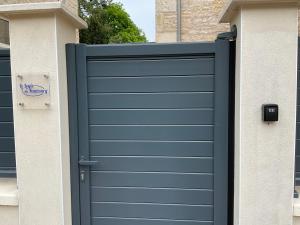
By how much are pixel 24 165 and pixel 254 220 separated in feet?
6.69

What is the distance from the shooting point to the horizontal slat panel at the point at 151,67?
9.60ft

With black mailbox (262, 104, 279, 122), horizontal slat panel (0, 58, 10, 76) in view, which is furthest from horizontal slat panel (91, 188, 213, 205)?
horizontal slat panel (0, 58, 10, 76)

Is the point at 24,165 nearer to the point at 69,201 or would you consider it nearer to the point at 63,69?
the point at 69,201

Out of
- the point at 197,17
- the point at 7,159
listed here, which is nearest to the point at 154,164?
the point at 7,159

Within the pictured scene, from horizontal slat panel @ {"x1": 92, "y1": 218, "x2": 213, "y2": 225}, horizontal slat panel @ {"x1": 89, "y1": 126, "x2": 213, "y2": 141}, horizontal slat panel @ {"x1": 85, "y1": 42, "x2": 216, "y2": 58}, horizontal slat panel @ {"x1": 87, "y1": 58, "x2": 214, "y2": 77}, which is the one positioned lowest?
horizontal slat panel @ {"x1": 92, "y1": 218, "x2": 213, "y2": 225}

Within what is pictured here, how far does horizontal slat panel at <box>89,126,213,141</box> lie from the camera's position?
2.98 m

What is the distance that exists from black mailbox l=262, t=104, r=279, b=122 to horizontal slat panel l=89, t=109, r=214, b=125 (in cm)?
51

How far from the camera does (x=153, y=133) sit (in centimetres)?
304

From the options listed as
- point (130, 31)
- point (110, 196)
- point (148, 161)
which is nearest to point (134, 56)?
point (148, 161)

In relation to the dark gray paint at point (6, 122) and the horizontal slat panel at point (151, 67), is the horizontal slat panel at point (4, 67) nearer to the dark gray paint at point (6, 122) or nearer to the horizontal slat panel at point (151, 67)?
the dark gray paint at point (6, 122)

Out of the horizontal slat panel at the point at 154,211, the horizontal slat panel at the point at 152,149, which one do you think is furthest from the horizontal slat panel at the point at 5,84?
the horizontal slat panel at the point at 154,211

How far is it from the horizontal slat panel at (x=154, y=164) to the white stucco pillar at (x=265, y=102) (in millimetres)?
405

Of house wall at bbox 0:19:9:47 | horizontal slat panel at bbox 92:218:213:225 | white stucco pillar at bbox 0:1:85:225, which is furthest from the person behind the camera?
house wall at bbox 0:19:9:47

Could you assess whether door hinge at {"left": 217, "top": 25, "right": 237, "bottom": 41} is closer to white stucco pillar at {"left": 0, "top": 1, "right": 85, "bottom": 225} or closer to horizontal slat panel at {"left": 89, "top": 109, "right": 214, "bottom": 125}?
horizontal slat panel at {"left": 89, "top": 109, "right": 214, "bottom": 125}
